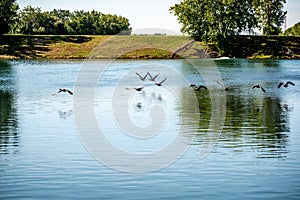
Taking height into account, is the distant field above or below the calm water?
above

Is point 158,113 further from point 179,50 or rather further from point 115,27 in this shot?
point 115,27

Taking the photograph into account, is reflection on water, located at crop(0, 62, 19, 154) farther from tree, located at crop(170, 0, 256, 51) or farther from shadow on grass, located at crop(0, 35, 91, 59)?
tree, located at crop(170, 0, 256, 51)

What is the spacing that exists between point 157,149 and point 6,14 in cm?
11793

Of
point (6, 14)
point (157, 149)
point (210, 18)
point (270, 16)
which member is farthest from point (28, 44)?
point (157, 149)

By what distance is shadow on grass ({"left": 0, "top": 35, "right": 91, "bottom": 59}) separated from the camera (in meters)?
116

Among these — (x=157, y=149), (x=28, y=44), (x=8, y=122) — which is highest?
(x=28, y=44)

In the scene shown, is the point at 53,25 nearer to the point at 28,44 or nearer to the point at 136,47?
the point at 28,44

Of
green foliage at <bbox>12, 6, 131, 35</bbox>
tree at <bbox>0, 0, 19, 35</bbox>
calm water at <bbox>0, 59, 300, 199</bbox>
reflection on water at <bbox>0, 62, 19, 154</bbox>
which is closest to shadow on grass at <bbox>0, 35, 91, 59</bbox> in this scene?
tree at <bbox>0, 0, 19, 35</bbox>

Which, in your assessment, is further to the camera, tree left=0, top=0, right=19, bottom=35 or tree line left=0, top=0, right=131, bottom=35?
tree line left=0, top=0, right=131, bottom=35

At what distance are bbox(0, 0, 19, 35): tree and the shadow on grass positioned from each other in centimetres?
365

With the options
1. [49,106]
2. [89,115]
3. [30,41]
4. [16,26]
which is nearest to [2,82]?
[49,106]

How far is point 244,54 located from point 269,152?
103 m

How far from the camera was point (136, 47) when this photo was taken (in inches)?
4975

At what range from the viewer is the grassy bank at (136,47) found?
118119 mm
